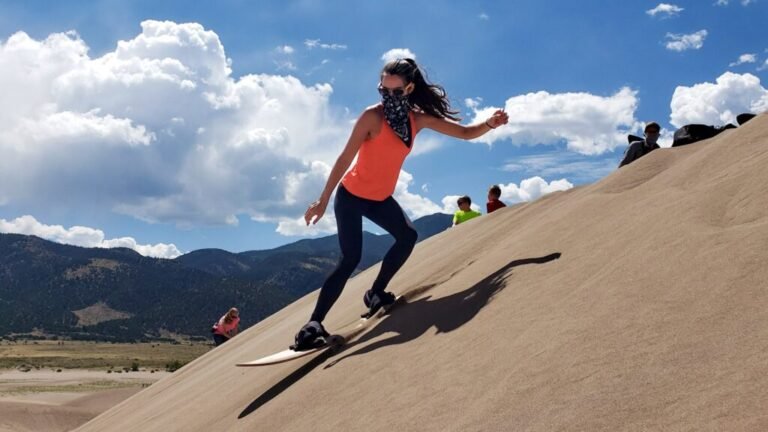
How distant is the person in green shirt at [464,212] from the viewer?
1141 cm

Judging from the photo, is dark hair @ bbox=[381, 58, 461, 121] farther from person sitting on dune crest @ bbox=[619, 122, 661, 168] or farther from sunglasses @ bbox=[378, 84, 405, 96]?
person sitting on dune crest @ bbox=[619, 122, 661, 168]

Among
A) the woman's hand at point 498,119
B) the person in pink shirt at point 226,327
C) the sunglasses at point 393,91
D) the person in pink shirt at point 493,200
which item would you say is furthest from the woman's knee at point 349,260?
the person in pink shirt at point 226,327

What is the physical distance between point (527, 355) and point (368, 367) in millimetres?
1096

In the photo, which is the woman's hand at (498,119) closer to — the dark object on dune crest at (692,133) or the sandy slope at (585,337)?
the sandy slope at (585,337)

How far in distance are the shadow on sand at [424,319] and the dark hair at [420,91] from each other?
1.16m

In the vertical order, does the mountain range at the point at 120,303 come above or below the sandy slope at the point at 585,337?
above

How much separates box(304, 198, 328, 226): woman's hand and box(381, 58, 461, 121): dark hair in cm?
89

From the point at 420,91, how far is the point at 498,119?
21.1 inches

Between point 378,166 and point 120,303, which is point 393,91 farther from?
point 120,303

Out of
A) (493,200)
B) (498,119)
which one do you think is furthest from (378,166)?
(493,200)

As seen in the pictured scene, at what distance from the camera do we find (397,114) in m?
4.54

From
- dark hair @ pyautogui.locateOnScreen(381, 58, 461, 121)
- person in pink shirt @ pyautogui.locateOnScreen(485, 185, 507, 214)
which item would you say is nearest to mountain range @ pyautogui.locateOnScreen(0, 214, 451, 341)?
person in pink shirt @ pyautogui.locateOnScreen(485, 185, 507, 214)

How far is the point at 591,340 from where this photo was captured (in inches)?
99.5

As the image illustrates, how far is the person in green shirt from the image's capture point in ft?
37.4
